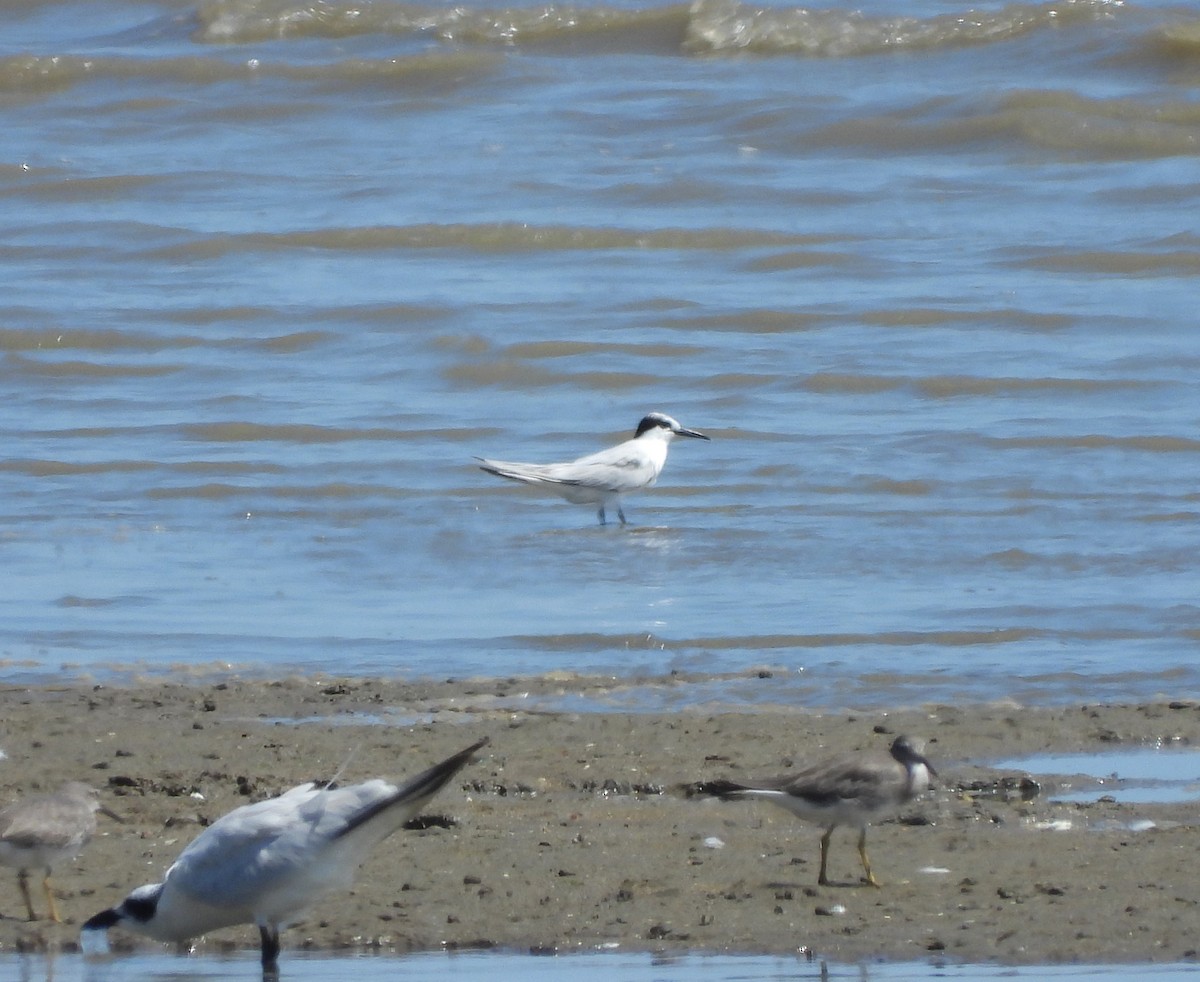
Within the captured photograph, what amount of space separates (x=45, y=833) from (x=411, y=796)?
106cm

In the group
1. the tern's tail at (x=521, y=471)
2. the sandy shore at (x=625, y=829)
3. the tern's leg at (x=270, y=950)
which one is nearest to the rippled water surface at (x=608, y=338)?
the tern's tail at (x=521, y=471)

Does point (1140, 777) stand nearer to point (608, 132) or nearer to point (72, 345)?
point (72, 345)

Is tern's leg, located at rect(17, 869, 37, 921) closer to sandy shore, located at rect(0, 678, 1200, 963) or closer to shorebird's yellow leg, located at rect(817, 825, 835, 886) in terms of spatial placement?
sandy shore, located at rect(0, 678, 1200, 963)

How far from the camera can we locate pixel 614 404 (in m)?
12.9

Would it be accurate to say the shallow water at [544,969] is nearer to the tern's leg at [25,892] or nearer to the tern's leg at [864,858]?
the tern's leg at [25,892]

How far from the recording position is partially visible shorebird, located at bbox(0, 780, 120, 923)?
4613 millimetres

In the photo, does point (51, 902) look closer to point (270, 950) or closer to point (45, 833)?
point (45, 833)

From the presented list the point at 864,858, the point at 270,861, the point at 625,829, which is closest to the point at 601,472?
the point at 625,829

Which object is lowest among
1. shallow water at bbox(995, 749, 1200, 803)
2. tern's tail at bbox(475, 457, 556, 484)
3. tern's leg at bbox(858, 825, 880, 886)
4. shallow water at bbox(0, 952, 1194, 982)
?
tern's tail at bbox(475, 457, 556, 484)

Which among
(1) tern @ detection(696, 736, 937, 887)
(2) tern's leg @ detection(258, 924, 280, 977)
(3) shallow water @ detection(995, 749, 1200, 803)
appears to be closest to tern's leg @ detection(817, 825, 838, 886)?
(1) tern @ detection(696, 736, 937, 887)

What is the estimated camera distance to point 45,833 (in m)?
4.64

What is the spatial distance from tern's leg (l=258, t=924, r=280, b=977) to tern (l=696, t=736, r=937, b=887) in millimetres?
1173

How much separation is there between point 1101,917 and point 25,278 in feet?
41.8

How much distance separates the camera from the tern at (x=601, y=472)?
10.6 metres
